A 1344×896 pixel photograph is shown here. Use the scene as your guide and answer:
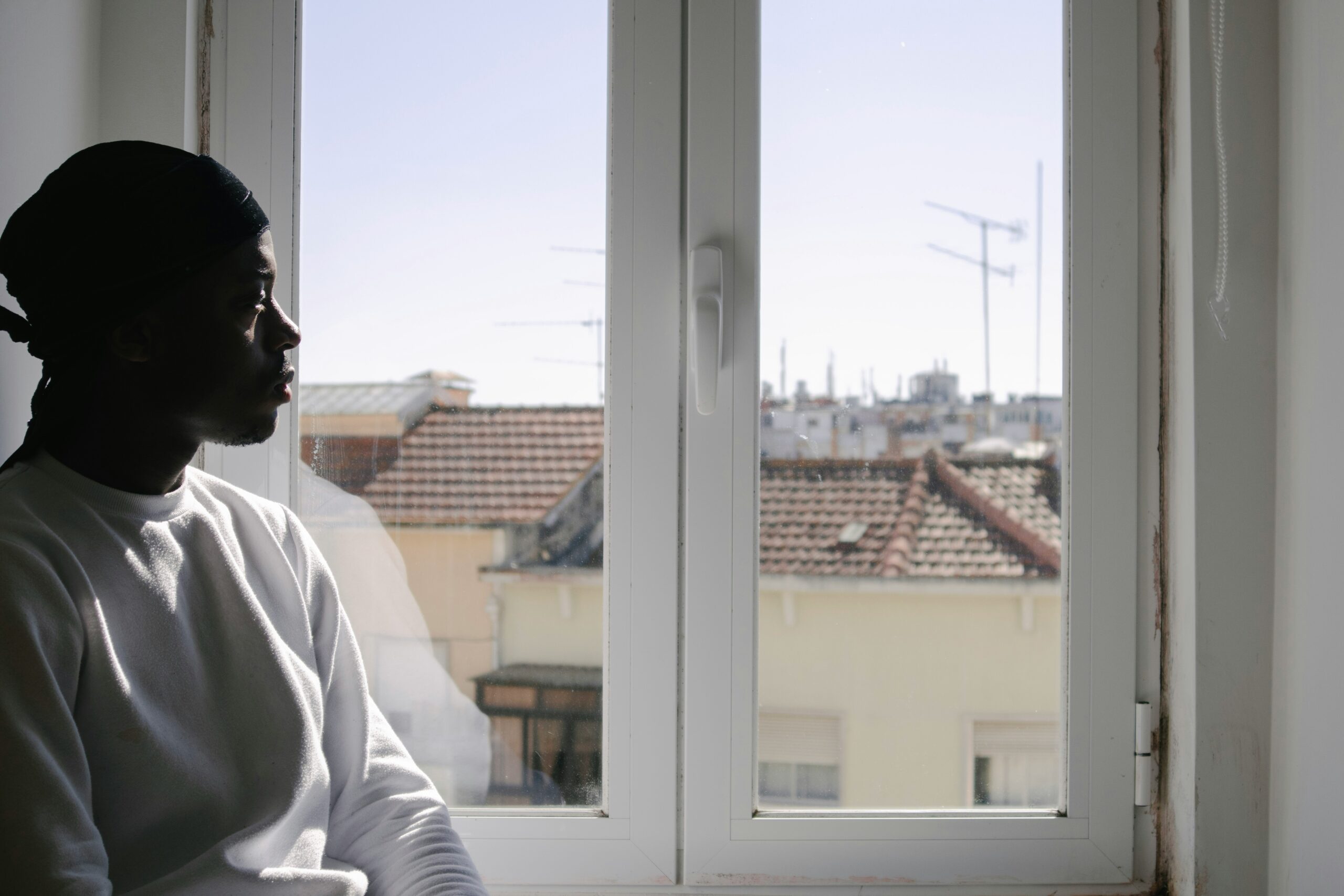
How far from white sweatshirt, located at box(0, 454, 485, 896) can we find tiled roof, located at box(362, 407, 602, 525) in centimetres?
24

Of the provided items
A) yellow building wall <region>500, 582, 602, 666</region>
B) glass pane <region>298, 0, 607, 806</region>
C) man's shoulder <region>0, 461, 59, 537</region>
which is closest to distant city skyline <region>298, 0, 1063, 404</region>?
glass pane <region>298, 0, 607, 806</region>

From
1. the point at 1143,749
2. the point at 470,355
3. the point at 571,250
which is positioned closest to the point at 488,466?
the point at 470,355

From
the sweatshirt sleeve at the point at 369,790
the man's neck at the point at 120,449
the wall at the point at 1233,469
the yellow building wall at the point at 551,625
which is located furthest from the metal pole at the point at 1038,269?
the man's neck at the point at 120,449

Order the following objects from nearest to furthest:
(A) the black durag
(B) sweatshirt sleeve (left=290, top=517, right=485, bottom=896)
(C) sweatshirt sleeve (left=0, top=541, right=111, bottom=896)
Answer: (C) sweatshirt sleeve (left=0, top=541, right=111, bottom=896) < (A) the black durag < (B) sweatshirt sleeve (left=290, top=517, right=485, bottom=896)

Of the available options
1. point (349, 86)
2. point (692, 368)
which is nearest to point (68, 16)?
point (349, 86)

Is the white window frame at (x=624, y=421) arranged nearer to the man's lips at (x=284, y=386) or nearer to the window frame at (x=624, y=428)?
the window frame at (x=624, y=428)

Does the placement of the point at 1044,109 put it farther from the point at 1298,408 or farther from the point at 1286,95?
the point at 1298,408

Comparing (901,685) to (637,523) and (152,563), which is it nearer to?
(637,523)

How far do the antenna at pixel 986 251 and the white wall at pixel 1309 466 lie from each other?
297mm

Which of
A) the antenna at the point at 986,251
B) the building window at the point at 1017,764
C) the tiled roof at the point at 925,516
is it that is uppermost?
the antenna at the point at 986,251

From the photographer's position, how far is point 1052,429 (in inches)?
48.6

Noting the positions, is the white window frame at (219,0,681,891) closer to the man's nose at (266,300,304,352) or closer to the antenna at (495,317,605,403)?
the antenna at (495,317,605,403)

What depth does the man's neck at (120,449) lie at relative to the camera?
2.68ft

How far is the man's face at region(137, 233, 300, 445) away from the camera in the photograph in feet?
2.69
